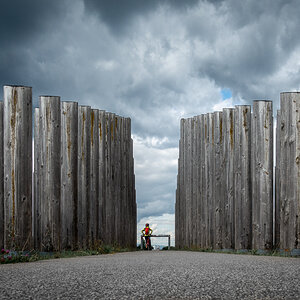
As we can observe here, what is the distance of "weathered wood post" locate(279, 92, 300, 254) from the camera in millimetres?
9195

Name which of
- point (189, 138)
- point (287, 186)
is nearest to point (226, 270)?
point (287, 186)

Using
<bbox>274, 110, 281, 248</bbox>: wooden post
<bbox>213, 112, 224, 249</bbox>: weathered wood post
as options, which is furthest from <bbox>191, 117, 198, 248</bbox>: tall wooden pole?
<bbox>274, 110, 281, 248</bbox>: wooden post

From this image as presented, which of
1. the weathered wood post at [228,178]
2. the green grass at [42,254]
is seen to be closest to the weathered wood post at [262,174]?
the weathered wood post at [228,178]

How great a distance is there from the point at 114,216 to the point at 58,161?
290 cm

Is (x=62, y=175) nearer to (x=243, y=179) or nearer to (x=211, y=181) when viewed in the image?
(x=211, y=181)

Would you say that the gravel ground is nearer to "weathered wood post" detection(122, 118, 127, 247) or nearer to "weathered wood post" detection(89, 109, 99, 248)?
"weathered wood post" detection(89, 109, 99, 248)

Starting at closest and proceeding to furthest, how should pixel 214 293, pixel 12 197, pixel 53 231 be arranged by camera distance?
pixel 214 293
pixel 12 197
pixel 53 231

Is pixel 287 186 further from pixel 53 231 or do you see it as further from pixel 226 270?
pixel 53 231

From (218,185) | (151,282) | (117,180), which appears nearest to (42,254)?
(117,180)

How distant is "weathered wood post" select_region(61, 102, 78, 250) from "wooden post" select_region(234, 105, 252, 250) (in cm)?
370

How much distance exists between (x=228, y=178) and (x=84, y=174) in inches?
135

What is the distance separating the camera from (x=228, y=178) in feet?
34.9

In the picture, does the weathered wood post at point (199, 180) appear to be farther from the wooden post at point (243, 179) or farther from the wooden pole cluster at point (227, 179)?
the wooden post at point (243, 179)

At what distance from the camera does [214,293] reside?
4.19 meters
